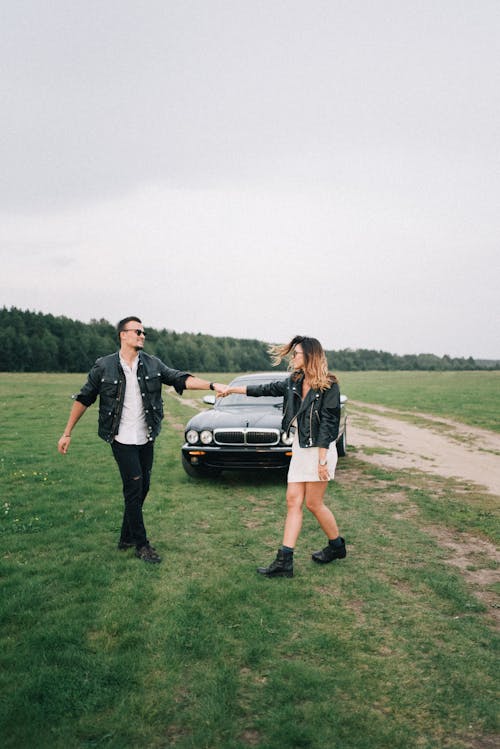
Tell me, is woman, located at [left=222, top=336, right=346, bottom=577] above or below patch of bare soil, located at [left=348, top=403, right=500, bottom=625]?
above

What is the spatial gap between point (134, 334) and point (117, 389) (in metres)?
0.51

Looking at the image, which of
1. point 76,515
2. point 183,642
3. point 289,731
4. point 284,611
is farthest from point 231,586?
point 76,515

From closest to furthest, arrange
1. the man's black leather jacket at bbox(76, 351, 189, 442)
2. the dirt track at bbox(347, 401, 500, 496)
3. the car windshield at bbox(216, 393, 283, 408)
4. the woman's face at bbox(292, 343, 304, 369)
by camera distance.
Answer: the woman's face at bbox(292, 343, 304, 369) → the man's black leather jacket at bbox(76, 351, 189, 442) → the car windshield at bbox(216, 393, 283, 408) → the dirt track at bbox(347, 401, 500, 496)

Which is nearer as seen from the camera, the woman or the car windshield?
the woman

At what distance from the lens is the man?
15.9ft

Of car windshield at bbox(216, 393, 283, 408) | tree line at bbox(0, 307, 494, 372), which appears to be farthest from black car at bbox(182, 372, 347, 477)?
tree line at bbox(0, 307, 494, 372)

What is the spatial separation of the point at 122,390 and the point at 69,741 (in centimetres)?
283

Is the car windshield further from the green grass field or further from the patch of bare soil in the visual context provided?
the green grass field

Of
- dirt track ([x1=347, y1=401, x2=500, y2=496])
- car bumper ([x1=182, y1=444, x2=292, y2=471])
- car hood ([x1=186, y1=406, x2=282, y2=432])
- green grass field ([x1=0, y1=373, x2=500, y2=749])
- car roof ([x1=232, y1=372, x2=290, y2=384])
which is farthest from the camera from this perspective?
dirt track ([x1=347, y1=401, x2=500, y2=496])

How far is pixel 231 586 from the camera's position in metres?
4.33

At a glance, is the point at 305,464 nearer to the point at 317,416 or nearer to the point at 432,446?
the point at 317,416

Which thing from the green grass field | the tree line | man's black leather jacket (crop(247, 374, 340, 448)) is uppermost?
the tree line

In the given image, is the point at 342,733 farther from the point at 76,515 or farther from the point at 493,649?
the point at 76,515

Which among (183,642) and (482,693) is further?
(183,642)
